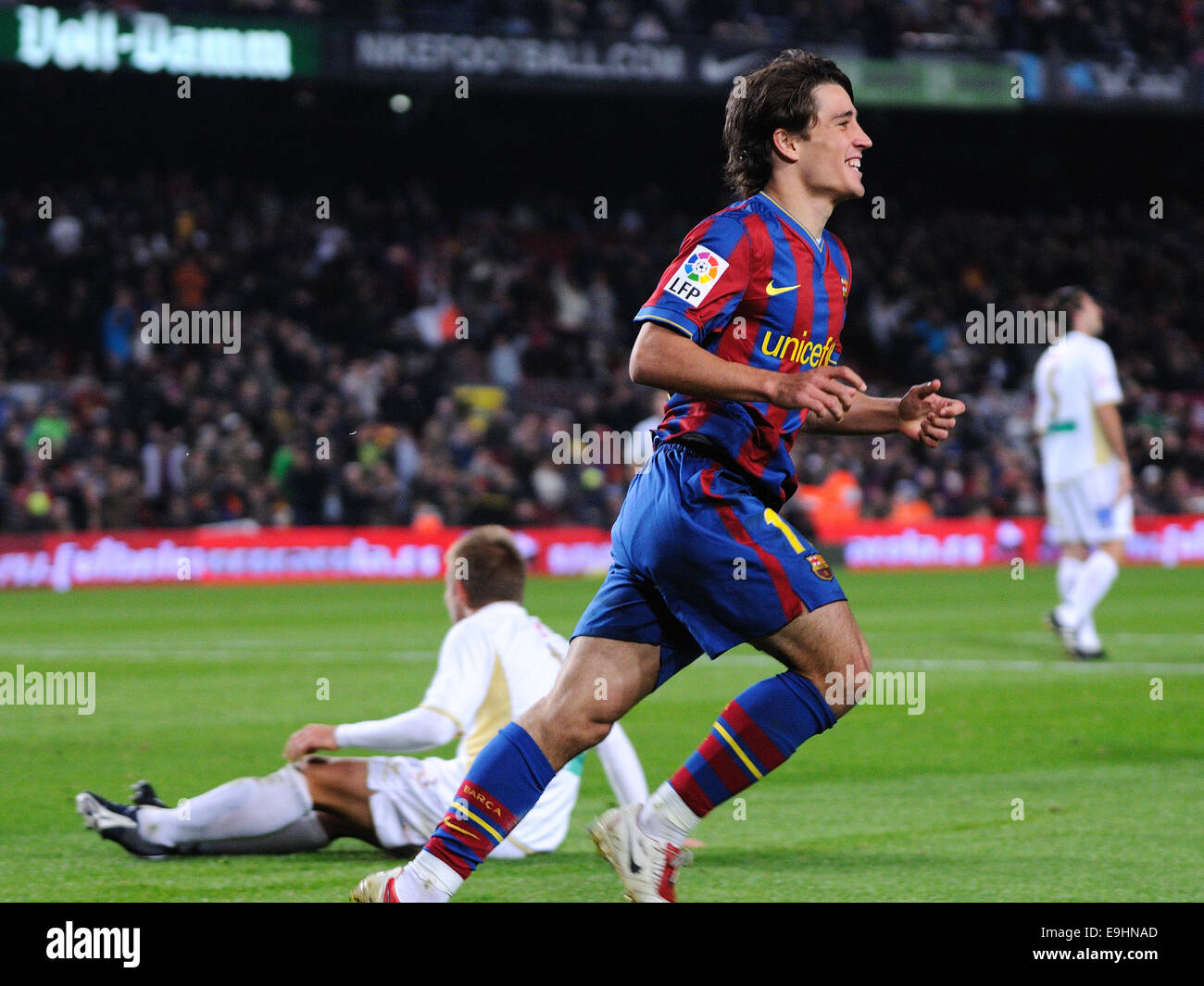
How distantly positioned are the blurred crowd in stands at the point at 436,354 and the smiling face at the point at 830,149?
14235 mm

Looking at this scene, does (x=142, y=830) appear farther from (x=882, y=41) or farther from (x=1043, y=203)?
(x=1043, y=203)

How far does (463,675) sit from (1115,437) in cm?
669

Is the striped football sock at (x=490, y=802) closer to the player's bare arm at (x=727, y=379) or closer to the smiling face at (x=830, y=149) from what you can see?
the player's bare arm at (x=727, y=379)

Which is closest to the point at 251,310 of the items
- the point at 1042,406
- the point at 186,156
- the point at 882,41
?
the point at 186,156

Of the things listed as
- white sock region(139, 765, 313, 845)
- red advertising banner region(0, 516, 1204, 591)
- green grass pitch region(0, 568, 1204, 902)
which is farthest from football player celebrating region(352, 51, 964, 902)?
red advertising banner region(0, 516, 1204, 591)

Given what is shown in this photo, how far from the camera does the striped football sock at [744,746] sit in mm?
3834

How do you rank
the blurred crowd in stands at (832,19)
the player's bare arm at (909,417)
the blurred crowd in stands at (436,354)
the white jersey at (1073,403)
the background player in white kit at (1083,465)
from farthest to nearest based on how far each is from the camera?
1. the blurred crowd in stands at (832,19)
2. the blurred crowd in stands at (436,354)
3. the white jersey at (1073,403)
4. the background player in white kit at (1083,465)
5. the player's bare arm at (909,417)

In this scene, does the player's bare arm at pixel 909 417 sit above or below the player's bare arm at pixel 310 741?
above

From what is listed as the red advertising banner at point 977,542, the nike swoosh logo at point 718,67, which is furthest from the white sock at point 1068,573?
the nike swoosh logo at point 718,67

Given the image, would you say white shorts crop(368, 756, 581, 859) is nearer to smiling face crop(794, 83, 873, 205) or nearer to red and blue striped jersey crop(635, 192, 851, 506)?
red and blue striped jersey crop(635, 192, 851, 506)

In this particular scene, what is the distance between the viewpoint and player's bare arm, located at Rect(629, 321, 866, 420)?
3.51 m

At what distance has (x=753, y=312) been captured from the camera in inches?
151

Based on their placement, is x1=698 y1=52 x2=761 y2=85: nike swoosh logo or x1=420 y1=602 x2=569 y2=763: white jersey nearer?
x1=420 y1=602 x2=569 y2=763: white jersey

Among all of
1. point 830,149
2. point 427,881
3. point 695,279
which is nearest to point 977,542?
point 830,149
